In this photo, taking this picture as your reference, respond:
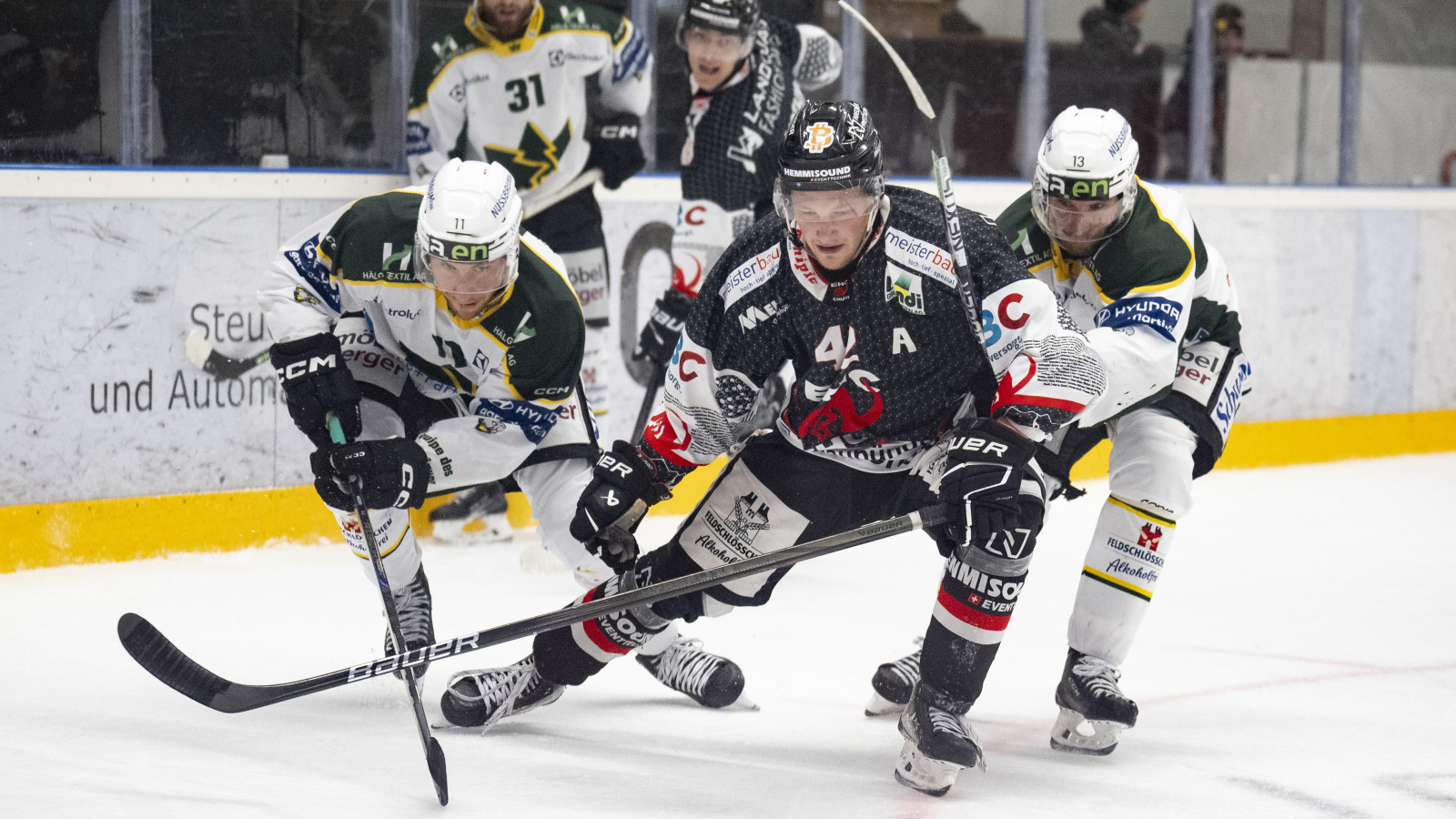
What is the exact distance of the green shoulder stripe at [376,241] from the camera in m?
2.77

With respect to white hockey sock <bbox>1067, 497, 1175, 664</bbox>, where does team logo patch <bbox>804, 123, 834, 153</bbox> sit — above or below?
above

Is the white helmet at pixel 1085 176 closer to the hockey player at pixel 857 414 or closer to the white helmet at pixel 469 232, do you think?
the hockey player at pixel 857 414

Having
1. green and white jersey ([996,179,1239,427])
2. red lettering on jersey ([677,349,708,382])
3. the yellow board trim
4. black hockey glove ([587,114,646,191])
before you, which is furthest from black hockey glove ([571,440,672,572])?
black hockey glove ([587,114,646,191])

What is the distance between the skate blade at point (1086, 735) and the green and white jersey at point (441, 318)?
1.02 meters

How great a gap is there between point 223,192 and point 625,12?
144 cm

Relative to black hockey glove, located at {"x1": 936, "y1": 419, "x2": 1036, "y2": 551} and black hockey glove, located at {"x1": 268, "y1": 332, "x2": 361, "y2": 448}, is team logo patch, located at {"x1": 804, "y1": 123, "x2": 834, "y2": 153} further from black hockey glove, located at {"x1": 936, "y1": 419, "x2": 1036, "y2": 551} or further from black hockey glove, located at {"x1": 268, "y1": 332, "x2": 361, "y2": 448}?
black hockey glove, located at {"x1": 268, "y1": 332, "x2": 361, "y2": 448}

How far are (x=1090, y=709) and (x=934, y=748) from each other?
1.25 feet

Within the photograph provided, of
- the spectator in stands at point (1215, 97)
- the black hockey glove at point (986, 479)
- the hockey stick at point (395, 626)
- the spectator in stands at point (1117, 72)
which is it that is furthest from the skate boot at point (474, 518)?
the spectator in stands at point (1215, 97)

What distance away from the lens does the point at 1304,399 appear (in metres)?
6.31

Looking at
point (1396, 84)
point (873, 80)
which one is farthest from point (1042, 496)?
point (1396, 84)

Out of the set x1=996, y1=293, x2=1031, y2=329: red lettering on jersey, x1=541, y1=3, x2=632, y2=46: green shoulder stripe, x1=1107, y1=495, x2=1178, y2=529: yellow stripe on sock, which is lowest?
x1=1107, y1=495, x2=1178, y2=529: yellow stripe on sock

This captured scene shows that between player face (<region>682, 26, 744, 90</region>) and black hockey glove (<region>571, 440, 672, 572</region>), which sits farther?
player face (<region>682, 26, 744, 90</region>)

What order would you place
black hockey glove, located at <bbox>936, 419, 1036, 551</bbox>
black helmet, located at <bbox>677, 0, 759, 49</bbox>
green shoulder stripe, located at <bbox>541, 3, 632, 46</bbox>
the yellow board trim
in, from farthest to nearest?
green shoulder stripe, located at <bbox>541, 3, 632, 46</bbox>, black helmet, located at <bbox>677, 0, 759, 49</bbox>, the yellow board trim, black hockey glove, located at <bbox>936, 419, 1036, 551</bbox>

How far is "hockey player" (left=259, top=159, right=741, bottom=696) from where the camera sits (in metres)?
2.59
